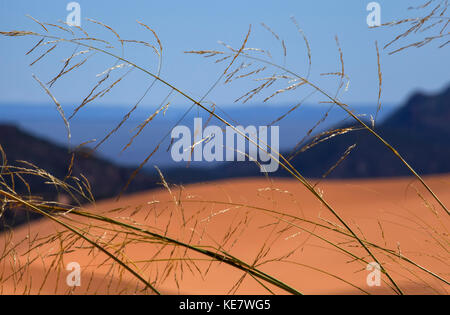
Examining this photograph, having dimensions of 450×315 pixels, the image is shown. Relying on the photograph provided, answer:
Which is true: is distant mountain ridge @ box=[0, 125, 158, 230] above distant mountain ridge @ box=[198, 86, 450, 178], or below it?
below

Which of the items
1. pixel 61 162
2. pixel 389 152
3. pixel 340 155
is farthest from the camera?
pixel 389 152

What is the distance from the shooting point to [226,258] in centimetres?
116

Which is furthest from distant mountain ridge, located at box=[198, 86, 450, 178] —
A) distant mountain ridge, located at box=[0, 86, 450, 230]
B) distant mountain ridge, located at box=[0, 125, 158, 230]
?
distant mountain ridge, located at box=[0, 125, 158, 230]

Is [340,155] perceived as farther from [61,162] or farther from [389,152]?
[61,162]

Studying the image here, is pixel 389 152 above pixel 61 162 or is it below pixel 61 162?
above

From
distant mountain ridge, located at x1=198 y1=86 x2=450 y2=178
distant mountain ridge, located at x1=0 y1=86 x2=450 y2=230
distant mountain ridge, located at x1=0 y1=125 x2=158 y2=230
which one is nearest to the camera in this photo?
distant mountain ridge, located at x1=0 y1=125 x2=158 y2=230

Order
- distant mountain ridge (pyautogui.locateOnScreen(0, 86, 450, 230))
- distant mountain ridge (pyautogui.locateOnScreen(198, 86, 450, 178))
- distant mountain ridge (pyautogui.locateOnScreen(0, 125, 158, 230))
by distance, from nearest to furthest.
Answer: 1. distant mountain ridge (pyautogui.locateOnScreen(0, 125, 158, 230))
2. distant mountain ridge (pyautogui.locateOnScreen(0, 86, 450, 230))
3. distant mountain ridge (pyautogui.locateOnScreen(198, 86, 450, 178))

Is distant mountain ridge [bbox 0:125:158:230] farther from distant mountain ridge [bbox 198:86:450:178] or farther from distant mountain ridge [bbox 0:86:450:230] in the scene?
distant mountain ridge [bbox 198:86:450:178]

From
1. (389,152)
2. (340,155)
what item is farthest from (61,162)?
(389,152)

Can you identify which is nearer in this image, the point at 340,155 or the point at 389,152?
the point at 340,155

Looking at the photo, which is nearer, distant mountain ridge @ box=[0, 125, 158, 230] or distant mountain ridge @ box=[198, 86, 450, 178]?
distant mountain ridge @ box=[0, 125, 158, 230]

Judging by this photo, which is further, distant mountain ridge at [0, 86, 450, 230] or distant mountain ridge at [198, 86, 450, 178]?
distant mountain ridge at [198, 86, 450, 178]
